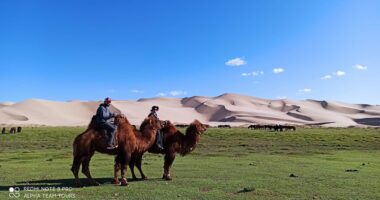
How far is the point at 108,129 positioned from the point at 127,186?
72.6 inches

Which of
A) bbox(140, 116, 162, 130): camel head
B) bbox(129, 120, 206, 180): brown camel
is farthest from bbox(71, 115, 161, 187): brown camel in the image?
bbox(129, 120, 206, 180): brown camel

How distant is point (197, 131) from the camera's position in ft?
53.0

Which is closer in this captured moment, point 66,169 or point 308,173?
point 308,173

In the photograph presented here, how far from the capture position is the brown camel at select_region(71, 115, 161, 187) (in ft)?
44.6

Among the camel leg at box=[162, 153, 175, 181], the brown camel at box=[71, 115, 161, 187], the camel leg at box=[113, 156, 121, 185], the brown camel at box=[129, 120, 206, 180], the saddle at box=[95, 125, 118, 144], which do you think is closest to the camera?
the brown camel at box=[71, 115, 161, 187]

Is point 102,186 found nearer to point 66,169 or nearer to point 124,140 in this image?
point 124,140

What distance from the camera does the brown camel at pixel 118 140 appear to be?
1360cm

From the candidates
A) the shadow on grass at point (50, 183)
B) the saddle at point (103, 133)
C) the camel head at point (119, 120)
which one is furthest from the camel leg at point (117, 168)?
the camel head at point (119, 120)

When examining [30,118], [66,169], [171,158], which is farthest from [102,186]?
[30,118]

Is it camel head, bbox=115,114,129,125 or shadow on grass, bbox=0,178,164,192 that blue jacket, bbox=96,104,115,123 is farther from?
shadow on grass, bbox=0,178,164,192

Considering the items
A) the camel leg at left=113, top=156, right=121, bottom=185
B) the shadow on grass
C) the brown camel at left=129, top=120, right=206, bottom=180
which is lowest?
the shadow on grass

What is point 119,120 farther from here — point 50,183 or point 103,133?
point 50,183

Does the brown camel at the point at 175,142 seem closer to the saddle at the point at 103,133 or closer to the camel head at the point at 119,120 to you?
the camel head at the point at 119,120

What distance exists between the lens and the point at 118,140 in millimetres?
14078
